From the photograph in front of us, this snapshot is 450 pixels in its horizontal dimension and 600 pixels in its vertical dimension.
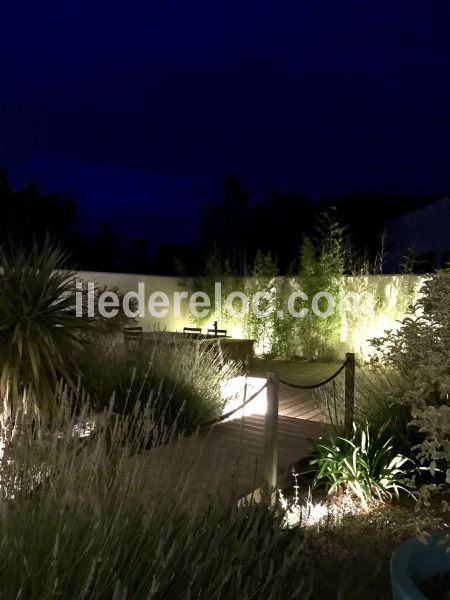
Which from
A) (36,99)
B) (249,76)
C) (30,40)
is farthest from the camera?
(36,99)

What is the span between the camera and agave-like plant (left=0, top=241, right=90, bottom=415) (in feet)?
15.1

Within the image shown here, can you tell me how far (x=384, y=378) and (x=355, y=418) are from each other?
627 millimetres

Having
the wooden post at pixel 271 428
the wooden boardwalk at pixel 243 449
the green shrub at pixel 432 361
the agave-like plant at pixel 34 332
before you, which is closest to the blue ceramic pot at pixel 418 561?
the green shrub at pixel 432 361

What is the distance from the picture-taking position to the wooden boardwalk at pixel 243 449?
8.87 feet

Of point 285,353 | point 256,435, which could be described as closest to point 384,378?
point 256,435

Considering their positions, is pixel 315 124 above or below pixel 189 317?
above

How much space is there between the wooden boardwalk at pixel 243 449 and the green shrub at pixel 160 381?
226 millimetres

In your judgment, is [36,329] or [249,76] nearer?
[36,329]

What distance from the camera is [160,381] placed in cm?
518

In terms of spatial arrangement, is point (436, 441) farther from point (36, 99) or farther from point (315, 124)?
point (315, 124)

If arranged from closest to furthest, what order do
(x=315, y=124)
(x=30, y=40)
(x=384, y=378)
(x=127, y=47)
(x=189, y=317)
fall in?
(x=384, y=378)
(x=189, y=317)
(x=127, y=47)
(x=30, y=40)
(x=315, y=124)

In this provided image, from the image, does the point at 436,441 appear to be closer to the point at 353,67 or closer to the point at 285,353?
the point at 285,353

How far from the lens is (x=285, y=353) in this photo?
1076cm

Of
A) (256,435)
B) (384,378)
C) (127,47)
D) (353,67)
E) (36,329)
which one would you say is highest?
(353,67)
